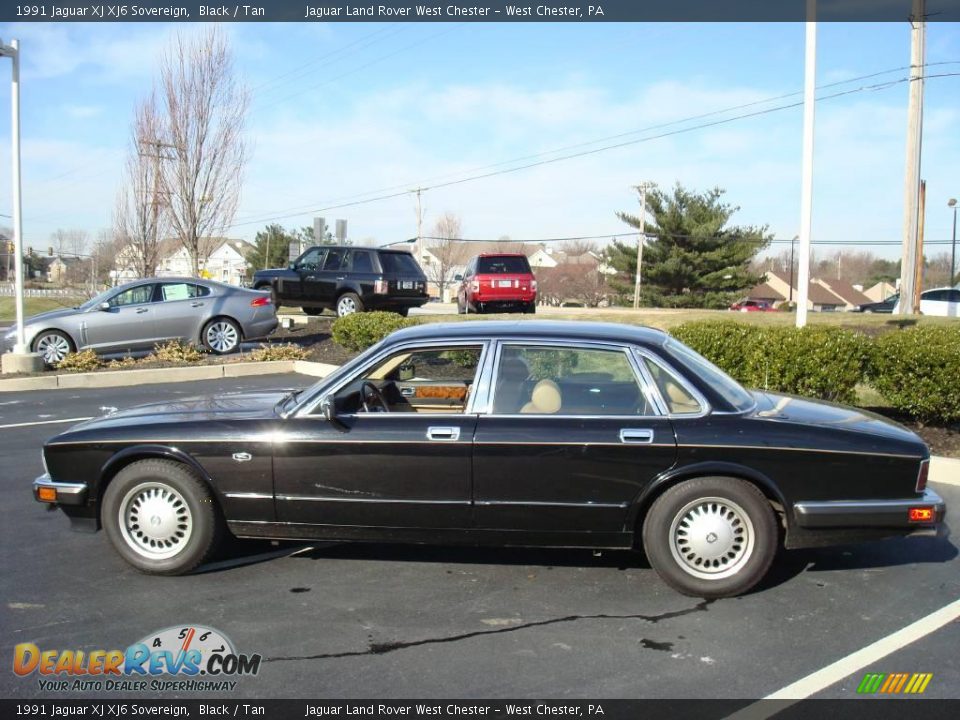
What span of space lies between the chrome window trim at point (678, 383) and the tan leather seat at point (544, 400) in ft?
1.74

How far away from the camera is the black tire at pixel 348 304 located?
59.4 ft

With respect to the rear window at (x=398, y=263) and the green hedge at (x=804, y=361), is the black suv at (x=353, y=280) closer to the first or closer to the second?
the rear window at (x=398, y=263)

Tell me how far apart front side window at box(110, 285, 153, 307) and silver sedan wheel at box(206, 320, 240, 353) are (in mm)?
1213

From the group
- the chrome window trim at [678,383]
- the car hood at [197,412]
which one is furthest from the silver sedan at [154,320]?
the chrome window trim at [678,383]

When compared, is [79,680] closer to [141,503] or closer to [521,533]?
[141,503]

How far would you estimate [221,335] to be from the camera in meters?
15.4

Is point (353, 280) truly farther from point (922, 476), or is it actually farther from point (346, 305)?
point (922, 476)

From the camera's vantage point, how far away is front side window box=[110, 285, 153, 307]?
14.5 meters

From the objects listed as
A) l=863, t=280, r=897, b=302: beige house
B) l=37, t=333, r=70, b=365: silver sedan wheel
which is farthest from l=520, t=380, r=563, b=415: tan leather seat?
l=863, t=280, r=897, b=302: beige house

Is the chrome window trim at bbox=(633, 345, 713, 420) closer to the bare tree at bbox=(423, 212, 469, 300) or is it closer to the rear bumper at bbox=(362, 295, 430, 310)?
the rear bumper at bbox=(362, 295, 430, 310)

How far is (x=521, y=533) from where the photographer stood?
15.1 feet

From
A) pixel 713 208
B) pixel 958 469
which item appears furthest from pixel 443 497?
pixel 713 208

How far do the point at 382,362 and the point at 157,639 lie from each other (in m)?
1.91

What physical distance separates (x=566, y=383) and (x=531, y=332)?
16.4 inches
